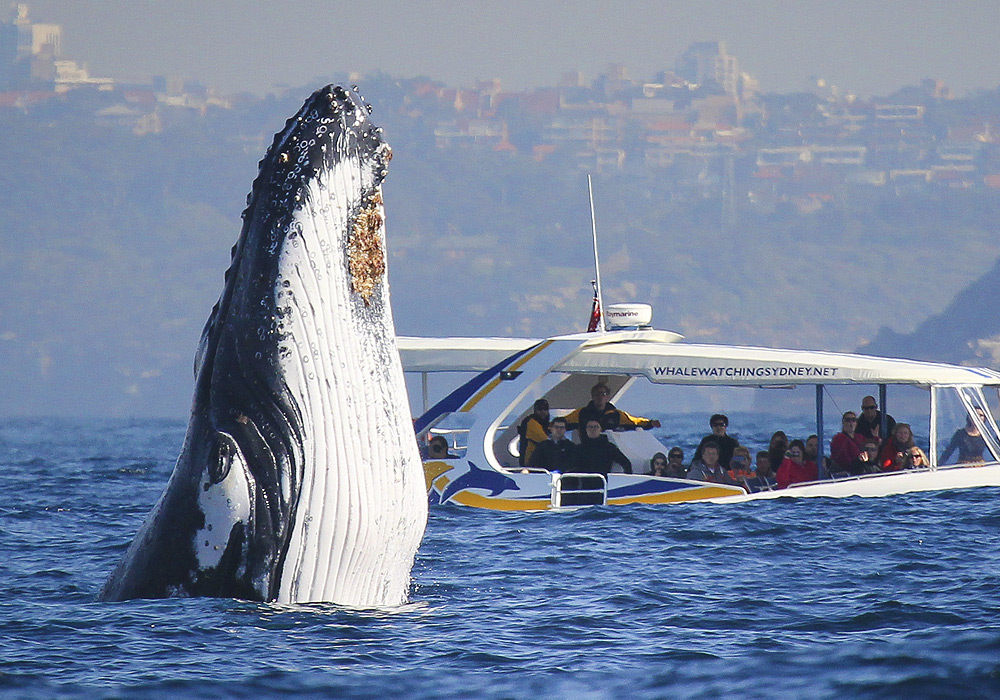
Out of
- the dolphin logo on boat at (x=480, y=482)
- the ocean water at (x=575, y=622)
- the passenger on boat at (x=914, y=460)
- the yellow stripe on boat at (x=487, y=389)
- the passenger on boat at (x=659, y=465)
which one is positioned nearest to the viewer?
the ocean water at (x=575, y=622)

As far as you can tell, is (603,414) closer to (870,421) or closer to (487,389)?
(487,389)

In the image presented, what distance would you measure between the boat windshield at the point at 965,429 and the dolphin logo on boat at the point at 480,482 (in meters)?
6.47

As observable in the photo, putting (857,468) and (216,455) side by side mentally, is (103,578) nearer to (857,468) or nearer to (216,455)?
(216,455)

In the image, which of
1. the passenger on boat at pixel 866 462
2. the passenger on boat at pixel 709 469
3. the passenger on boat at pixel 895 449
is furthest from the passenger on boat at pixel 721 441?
the passenger on boat at pixel 895 449

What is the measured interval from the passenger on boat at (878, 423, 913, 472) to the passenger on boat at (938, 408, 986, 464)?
1.13m

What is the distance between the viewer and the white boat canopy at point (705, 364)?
57.8ft

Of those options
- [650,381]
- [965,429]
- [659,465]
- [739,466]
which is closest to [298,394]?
[650,381]

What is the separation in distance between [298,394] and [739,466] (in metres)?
13.1

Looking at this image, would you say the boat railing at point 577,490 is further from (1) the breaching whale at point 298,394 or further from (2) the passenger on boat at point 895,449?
(1) the breaching whale at point 298,394

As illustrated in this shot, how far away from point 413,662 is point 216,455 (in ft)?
A: 5.75

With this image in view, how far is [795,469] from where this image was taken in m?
17.9

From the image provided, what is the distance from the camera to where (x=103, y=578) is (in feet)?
33.7

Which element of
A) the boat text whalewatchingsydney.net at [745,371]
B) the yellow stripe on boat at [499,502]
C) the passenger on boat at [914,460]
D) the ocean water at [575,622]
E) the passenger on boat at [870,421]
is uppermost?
the boat text whalewatchingsydney.net at [745,371]

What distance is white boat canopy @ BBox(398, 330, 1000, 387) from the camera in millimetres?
17609
